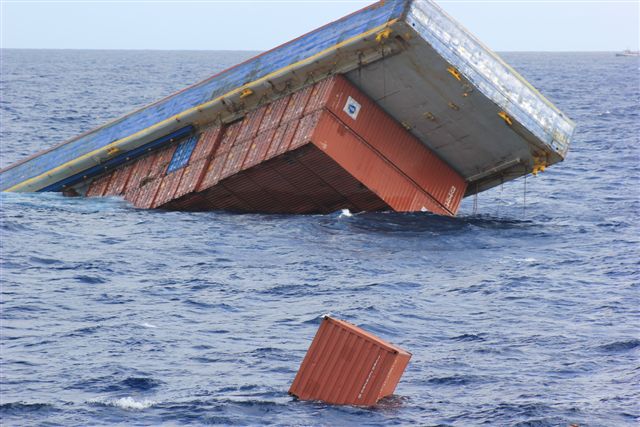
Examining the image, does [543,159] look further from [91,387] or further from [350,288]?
[91,387]

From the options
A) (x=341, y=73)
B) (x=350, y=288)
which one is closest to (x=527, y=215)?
(x=341, y=73)

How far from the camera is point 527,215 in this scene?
47812mm

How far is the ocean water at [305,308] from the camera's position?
24094 mm

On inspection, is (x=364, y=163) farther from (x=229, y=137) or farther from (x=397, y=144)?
(x=229, y=137)

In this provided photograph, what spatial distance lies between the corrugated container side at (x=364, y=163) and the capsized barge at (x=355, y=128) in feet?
0.17

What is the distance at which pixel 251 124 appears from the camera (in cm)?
4434

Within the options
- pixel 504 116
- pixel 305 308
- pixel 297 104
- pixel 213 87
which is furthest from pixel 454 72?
pixel 305 308

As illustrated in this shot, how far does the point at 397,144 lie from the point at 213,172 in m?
7.60

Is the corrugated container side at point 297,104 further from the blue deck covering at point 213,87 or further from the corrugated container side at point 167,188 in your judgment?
the corrugated container side at point 167,188

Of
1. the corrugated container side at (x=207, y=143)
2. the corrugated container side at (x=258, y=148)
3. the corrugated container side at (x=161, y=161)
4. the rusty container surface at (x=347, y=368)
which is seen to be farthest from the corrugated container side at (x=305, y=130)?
the rusty container surface at (x=347, y=368)

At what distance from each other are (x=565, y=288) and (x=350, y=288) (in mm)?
6880

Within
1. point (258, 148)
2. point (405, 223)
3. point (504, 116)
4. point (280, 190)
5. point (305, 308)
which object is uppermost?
point (504, 116)

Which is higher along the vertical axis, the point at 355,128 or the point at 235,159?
the point at 355,128

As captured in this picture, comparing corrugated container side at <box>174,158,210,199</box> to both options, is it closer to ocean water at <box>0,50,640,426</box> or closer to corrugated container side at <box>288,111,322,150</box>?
ocean water at <box>0,50,640,426</box>
